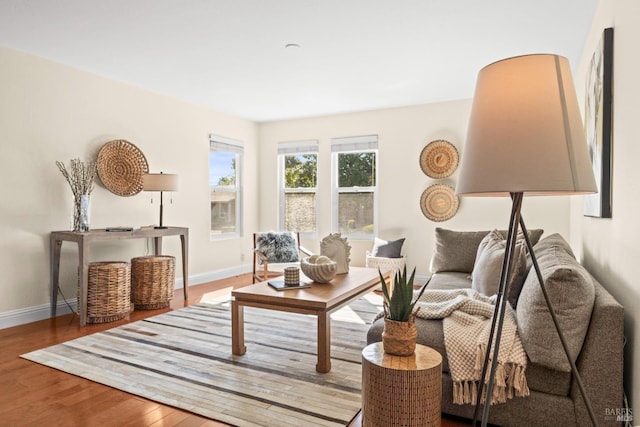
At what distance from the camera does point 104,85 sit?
13.7 feet

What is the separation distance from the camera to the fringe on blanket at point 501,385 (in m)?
1.71

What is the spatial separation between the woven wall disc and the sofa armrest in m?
3.51

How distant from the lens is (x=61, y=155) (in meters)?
3.83

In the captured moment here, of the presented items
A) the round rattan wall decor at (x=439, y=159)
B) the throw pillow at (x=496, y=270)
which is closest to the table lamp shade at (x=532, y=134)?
the throw pillow at (x=496, y=270)

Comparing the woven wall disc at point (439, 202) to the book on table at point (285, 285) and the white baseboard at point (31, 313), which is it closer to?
the book on table at point (285, 285)

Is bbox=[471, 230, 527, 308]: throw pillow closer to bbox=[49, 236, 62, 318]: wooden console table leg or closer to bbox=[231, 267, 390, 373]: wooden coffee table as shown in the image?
bbox=[231, 267, 390, 373]: wooden coffee table

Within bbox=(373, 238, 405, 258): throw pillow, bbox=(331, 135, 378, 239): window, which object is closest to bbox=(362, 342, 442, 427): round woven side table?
bbox=(373, 238, 405, 258): throw pillow

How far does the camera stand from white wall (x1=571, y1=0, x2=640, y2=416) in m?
1.53

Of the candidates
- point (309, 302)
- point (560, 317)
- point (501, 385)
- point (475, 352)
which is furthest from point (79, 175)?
point (560, 317)

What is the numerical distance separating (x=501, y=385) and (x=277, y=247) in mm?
3466

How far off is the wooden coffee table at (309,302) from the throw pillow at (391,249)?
197 centimetres

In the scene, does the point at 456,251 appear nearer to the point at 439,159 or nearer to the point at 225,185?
the point at 439,159

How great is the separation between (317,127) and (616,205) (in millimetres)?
4555

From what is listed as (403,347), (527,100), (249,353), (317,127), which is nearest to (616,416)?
(403,347)
